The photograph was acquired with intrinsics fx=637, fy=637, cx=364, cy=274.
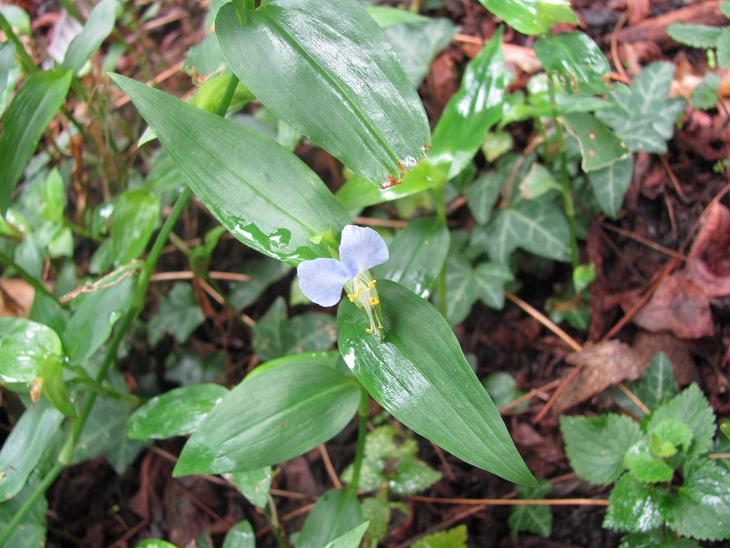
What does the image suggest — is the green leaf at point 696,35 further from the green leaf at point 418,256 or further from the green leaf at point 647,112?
the green leaf at point 418,256

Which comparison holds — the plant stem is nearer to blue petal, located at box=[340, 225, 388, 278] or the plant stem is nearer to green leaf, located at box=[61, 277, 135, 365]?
blue petal, located at box=[340, 225, 388, 278]

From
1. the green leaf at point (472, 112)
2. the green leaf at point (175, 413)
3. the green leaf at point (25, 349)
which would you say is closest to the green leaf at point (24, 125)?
the green leaf at point (25, 349)

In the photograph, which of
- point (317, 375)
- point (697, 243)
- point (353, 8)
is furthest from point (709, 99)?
point (317, 375)

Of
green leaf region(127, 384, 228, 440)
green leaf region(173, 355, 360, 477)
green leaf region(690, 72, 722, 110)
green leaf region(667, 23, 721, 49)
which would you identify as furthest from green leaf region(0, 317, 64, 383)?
green leaf region(690, 72, 722, 110)

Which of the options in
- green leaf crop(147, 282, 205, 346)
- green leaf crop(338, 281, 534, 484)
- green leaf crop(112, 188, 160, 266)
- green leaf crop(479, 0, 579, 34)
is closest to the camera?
green leaf crop(338, 281, 534, 484)

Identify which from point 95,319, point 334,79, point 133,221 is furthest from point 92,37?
point 334,79

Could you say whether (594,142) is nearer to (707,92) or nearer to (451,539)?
(707,92)

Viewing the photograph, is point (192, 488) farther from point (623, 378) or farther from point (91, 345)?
point (623, 378)
